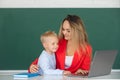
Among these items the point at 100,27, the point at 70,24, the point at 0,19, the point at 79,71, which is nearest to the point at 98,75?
the point at 79,71

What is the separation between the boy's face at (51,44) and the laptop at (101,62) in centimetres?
51

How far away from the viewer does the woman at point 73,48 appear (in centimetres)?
333

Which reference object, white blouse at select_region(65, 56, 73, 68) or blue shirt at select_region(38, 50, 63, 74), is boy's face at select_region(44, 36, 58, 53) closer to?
blue shirt at select_region(38, 50, 63, 74)

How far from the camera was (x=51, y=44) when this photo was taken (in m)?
3.12

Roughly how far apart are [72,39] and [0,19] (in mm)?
1626

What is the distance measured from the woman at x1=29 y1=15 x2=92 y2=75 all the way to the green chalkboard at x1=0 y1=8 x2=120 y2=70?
50.7 inches

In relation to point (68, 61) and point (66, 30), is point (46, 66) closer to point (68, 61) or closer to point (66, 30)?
point (68, 61)

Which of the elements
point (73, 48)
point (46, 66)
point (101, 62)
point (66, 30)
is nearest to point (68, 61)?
point (73, 48)

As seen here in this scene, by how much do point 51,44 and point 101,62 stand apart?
577mm

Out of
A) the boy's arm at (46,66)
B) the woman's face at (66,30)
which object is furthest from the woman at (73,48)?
the boy's arm at (46,66)

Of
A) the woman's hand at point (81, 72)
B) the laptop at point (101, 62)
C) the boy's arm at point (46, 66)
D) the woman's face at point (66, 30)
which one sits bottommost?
the woman's hand at point (81, 72)

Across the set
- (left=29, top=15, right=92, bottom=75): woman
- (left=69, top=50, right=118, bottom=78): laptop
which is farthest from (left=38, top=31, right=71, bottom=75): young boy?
(left=69, top=50, right=118, bottom=78): laptop

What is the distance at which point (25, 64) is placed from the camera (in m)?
4.71

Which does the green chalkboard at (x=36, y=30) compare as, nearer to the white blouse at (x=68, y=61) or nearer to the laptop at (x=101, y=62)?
the white blouse at (x=68, y=61)
